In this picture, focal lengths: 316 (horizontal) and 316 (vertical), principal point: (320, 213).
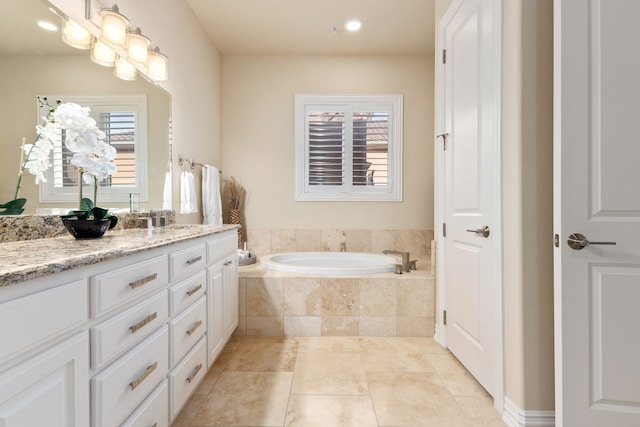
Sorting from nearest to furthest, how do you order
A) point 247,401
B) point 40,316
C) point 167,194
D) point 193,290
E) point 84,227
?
point 40,316 → point 84,227 → point 193,290 → point 247,401 → point 167,194

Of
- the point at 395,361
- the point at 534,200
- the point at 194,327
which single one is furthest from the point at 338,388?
the point at 534,200

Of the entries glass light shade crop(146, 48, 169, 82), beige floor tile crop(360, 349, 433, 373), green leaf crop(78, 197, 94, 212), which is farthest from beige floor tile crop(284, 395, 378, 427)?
glass light shade crop(146, 48, 169, 82)

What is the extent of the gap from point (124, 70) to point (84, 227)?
1.03 meters

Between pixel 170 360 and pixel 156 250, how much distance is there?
1.61 ft

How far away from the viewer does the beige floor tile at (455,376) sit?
70.9 inches

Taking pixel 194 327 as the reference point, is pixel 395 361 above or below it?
below

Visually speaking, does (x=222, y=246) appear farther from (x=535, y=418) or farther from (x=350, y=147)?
(x=350, y=147)

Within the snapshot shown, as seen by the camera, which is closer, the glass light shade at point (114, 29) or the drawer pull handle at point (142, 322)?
the drawer pull handle at point (142, 322)

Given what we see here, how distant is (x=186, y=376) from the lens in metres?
1.50

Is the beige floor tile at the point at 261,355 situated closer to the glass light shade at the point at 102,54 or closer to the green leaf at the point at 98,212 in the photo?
the green leaf at the point at 98,212

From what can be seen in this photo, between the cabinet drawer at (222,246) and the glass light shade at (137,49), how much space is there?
3.83 ft

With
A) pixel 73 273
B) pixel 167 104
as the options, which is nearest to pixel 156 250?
pixel 73 273

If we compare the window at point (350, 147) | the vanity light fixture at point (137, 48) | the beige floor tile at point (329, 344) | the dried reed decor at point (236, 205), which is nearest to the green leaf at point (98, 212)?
the vanity light fixture at point (137, 48)

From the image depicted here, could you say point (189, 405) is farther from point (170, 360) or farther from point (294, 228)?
point (294, 228)
